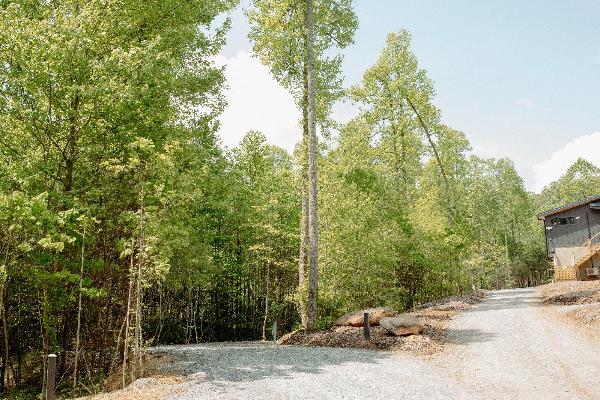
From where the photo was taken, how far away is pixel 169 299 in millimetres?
27406

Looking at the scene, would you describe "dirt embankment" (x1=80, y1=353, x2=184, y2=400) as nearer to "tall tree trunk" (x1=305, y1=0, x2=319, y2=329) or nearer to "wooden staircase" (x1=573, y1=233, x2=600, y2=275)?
"tall tree trunk" (x1=305, y1=0, x2=319, y2=329)

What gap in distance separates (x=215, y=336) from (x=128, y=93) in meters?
21.2

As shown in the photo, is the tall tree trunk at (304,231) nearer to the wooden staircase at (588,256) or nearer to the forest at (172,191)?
the forest at (172,191)

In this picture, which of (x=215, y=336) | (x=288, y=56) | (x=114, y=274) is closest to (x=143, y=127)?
(x=114, y=274)

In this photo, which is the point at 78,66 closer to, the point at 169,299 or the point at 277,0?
the point at 277,0

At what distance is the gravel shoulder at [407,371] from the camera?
854cm

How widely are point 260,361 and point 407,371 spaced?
370 cm

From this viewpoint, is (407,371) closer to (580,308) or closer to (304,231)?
(304,231)

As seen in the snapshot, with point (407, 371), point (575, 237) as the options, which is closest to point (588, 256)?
point (575, 237)

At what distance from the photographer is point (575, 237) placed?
35.8m

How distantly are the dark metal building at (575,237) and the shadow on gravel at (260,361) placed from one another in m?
24.9

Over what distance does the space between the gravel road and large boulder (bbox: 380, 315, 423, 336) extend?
3.88 feet

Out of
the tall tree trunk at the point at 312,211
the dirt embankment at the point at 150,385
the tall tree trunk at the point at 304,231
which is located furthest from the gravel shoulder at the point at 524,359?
the dirt embankment at the point at 150,385

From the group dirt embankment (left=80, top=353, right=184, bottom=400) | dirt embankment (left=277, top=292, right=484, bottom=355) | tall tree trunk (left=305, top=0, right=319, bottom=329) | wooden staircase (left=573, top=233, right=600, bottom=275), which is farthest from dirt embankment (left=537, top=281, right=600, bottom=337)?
dirt embankment (left=80, top=353, right=184, bottom=400)
